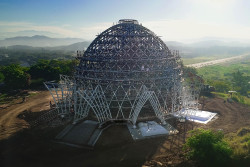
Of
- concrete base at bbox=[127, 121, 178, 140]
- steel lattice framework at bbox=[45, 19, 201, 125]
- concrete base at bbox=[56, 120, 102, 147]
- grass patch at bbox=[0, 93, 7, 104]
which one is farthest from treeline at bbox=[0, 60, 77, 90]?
concrete base at bbox=[127, 121, 178, 140]

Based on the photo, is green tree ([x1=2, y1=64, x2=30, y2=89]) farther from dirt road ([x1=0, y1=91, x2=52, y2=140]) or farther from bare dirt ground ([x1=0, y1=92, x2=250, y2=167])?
bare dirt ground ([x1=0, y1=92, x2=250, y2=167])

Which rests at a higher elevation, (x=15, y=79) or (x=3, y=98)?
(x=15, y=79)

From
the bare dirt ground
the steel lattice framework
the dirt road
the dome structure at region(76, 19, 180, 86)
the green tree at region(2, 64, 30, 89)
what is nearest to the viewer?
the bare dirt ground

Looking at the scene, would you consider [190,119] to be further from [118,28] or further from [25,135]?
[25,135]

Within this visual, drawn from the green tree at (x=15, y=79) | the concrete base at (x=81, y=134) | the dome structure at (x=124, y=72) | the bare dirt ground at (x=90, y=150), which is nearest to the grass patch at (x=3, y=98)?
the green tree at (x=15, y=79)

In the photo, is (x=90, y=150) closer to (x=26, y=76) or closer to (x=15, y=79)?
(x=15, y=79)

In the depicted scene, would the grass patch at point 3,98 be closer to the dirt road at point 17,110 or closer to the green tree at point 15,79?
the dirt road at point 17,110

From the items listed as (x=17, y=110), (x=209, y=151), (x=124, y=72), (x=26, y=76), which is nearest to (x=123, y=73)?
(x=124, y=72)
